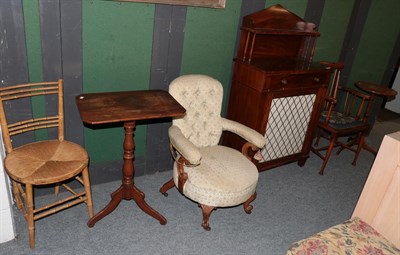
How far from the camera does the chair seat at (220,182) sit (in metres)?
2.37

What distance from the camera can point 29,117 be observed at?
2.46 meters

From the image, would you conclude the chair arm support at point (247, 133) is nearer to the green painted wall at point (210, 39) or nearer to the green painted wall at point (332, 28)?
the green painted wall at point (210, 39)

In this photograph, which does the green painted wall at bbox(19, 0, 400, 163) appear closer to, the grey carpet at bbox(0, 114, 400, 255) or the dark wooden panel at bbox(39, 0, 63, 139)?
the dark wooden panel at bbox(39, 0, 63, 139)

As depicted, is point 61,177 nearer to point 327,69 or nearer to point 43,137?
point 43,137

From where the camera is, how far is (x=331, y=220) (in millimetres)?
2889

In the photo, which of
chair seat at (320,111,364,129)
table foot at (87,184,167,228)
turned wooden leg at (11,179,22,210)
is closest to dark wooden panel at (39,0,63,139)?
turned wooden leg at (11,179,22,210)

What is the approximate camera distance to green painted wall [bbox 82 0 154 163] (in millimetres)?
2426

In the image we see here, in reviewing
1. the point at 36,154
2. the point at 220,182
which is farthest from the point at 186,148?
the point at 36,154

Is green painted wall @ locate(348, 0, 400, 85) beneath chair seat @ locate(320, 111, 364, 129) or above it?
above

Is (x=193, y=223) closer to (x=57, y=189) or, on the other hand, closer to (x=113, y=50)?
(x=57, y=189)

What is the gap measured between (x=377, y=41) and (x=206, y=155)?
2.98 meters

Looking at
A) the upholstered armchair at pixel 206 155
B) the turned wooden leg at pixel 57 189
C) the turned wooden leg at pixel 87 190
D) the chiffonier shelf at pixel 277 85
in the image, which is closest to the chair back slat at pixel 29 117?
the turned wooden leg at pixel 87 190

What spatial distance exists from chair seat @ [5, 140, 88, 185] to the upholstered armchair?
2.33ft

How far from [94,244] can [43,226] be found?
44 centimetres
